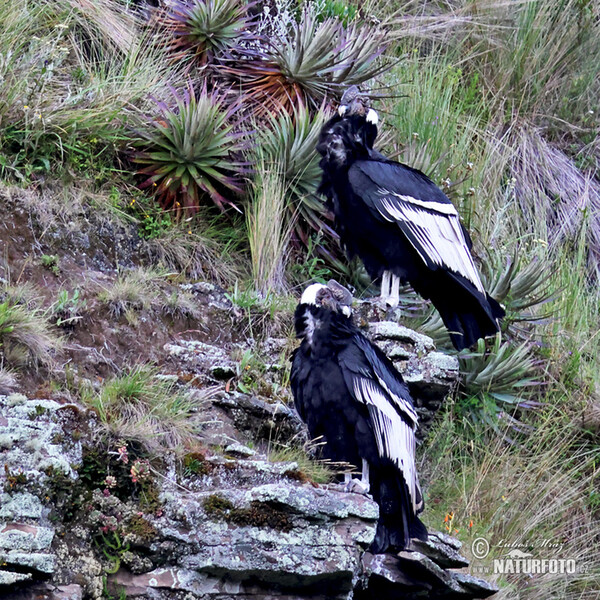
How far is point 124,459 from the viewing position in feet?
13.8

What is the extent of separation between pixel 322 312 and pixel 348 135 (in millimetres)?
1889

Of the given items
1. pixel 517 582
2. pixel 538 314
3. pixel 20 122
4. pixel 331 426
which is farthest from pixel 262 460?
pixel 538 314

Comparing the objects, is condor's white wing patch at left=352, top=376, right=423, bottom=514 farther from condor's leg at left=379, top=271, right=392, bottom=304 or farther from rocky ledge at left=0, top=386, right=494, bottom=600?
condor's leg at left=379, top=271, right=392, bottom=304

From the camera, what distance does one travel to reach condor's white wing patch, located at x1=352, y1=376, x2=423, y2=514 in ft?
16.2

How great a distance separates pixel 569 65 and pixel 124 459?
841 cm

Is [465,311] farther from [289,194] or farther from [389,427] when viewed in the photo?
[289,194]

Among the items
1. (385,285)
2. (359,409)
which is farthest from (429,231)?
(359,409)

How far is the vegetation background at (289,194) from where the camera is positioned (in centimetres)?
685

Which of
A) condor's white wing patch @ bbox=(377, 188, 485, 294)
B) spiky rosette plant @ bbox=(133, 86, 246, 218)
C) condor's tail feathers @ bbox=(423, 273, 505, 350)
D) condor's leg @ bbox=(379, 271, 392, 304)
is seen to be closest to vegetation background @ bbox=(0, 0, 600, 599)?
spiky rosette plant @ bbox=(133, 86, 246, 218)

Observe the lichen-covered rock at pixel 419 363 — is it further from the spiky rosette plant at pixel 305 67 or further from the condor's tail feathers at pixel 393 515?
the spiky rosette plant at pixel 305 67

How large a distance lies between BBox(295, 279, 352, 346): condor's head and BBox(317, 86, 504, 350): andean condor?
128cm

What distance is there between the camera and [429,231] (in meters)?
6.48

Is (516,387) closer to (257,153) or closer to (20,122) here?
(257,153)

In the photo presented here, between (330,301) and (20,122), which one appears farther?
(20,122)
